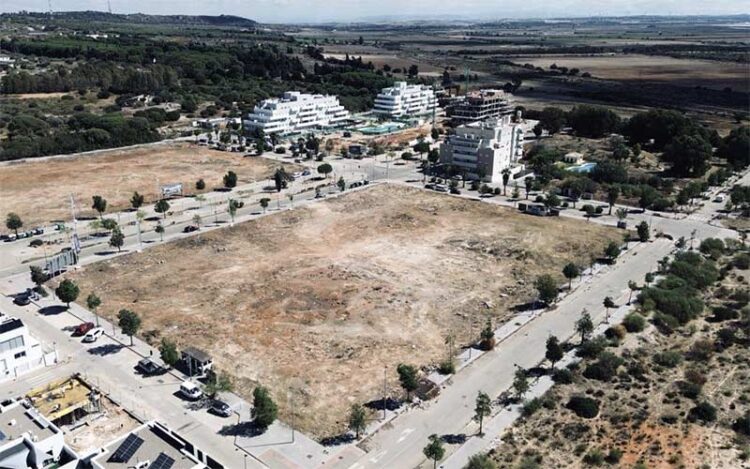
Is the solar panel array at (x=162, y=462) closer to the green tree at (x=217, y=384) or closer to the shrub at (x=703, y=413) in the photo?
the green tree at (x=217, y=384)

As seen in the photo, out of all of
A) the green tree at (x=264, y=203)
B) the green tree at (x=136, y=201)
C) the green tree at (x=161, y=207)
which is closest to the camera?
the green tree at (x=161, y=207)

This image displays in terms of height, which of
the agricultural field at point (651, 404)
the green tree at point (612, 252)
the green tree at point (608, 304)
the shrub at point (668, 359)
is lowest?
the agricultural field at point (651, 404)

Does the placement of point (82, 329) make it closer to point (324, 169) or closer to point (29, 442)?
point (29, 442)

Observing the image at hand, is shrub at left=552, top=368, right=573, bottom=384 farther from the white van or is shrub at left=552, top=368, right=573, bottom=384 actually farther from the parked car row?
the parked car row

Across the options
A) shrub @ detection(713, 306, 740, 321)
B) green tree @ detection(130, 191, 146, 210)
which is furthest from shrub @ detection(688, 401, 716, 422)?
green tree @ detection(130, 191, 146, 210)

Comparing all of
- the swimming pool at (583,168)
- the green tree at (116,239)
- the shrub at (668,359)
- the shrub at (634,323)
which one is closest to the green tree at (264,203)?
the green tree at (116,239)

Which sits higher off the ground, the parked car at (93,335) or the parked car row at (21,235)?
the parked car row at (21,235)

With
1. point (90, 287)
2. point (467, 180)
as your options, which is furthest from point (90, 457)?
point (467, 180)

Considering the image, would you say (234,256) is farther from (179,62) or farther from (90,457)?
A: (179,62)
